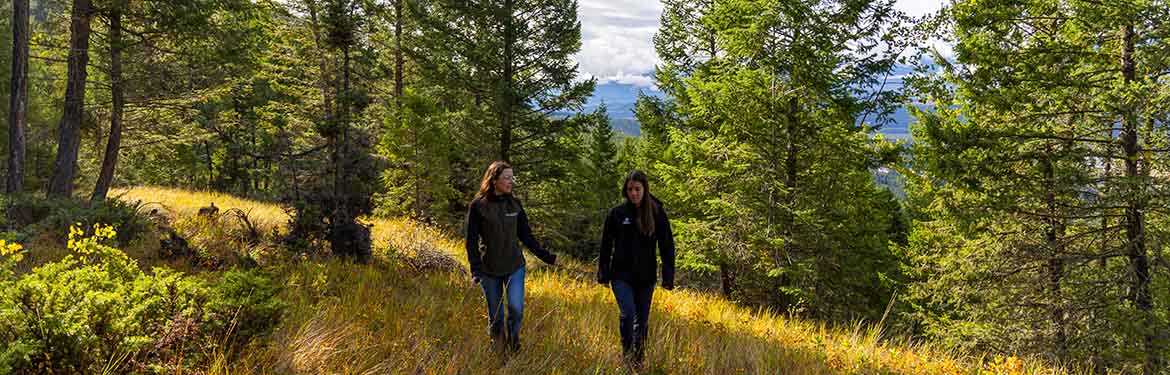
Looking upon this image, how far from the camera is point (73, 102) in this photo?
31.7ft

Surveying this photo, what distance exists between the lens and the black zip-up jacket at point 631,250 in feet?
15.4

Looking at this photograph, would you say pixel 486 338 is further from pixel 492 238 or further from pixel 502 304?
pixel 492 238

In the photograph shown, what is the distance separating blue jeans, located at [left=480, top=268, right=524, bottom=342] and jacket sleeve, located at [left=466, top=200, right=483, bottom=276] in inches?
5.2

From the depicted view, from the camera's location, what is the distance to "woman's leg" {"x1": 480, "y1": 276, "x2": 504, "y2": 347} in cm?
458

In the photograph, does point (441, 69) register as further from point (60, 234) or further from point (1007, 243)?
point (1007, 243)

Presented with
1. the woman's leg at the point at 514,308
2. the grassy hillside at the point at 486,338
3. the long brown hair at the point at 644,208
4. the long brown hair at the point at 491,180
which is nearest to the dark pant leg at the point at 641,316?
the grassy hillside at the point at 486,338

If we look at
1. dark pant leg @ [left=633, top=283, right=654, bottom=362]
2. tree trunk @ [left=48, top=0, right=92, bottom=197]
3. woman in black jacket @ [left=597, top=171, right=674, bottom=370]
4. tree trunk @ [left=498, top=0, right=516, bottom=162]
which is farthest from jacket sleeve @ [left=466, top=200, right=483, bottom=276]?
tree trunk @ [left=498, top=0, right=516, bottom=162]

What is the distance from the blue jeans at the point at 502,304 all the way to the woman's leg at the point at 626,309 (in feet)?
2.85

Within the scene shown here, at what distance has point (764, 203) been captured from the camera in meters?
11.1

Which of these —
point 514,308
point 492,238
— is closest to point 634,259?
point 514,308

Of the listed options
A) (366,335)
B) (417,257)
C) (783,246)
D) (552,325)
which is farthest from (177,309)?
(783,246)

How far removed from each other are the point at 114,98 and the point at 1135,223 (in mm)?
19001

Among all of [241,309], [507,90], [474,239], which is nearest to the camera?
[241,309]

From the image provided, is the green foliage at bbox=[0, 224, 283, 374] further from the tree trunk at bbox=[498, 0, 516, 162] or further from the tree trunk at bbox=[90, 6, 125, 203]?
the tree trunk at bbox=[498, 0, 516, 162]
